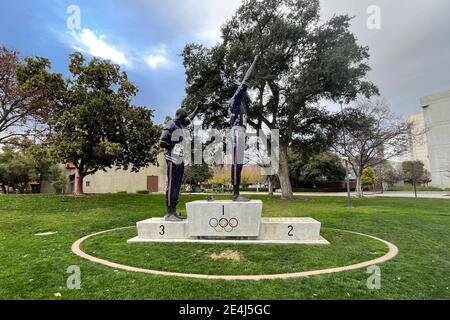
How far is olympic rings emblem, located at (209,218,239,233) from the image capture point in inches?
309

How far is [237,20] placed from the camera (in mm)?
22281

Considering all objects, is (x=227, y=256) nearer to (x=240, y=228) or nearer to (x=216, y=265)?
(x=216, y=265)

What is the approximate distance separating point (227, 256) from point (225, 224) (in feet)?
4.52

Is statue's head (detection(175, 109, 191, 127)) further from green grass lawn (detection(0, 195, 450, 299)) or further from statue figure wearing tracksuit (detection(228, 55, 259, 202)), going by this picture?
green grass lawn (detection(0, 195, 450, 299))

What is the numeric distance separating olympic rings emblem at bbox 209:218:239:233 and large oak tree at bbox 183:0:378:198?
43.0 feet

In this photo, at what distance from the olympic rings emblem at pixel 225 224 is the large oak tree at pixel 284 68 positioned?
516 inches

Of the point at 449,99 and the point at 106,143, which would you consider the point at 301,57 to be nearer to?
the point at 106,143

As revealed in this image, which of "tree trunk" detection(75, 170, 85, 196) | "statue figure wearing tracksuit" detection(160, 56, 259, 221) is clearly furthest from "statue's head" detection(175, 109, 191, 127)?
"tree trunk" detection(75, 170, 85, 196)

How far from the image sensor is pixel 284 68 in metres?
21.1

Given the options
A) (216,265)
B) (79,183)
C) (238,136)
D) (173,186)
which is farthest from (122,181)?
(216,265)

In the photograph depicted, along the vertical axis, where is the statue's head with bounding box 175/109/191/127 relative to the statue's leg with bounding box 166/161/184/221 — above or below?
above

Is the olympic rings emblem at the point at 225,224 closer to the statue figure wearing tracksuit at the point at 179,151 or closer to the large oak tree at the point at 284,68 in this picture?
the statue figure wearing tracksuit at the point at 179,151

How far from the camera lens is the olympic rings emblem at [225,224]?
7.86 metres
